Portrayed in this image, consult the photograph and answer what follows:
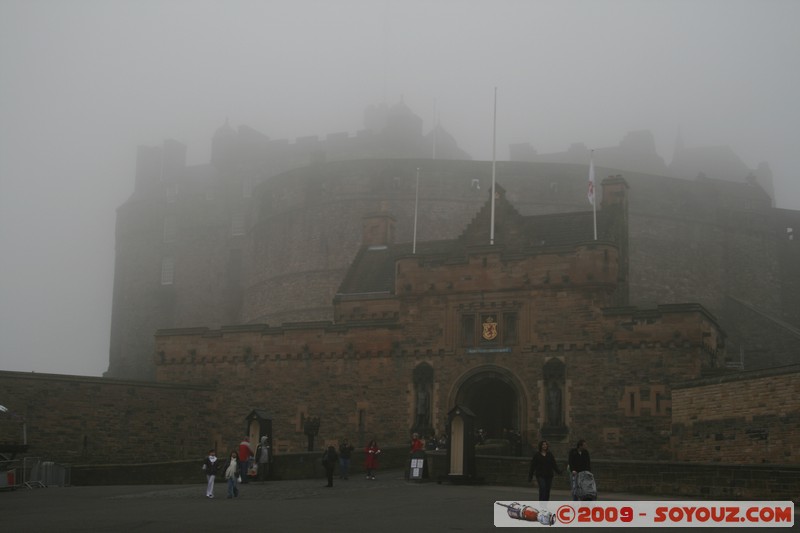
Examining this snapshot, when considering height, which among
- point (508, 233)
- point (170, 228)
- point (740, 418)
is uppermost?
point (170, 228)

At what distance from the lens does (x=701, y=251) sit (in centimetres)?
6125

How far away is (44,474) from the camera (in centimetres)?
3014

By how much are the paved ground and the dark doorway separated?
32.6ft

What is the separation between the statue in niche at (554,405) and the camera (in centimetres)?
3591

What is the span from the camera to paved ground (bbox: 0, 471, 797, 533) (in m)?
17.4

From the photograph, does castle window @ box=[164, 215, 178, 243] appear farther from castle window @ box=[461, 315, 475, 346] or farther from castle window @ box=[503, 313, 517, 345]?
castle window @ box=[503, 313, 517, 345]

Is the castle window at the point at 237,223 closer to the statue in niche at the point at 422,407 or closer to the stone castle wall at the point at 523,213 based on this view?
the stone castle wall at the point at 523,213

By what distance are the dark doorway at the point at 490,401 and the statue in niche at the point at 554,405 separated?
1.47 m

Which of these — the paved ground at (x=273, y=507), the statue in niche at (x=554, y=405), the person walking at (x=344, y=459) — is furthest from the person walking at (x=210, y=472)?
the statue in niche at (x=554, y=405)

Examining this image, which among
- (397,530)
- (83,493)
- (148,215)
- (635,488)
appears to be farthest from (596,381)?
(148,215)

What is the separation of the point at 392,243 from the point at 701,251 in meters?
21.0

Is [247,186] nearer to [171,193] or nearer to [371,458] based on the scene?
[171,193]

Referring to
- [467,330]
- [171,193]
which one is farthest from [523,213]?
[171,193]

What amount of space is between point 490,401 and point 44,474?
48.7ft
